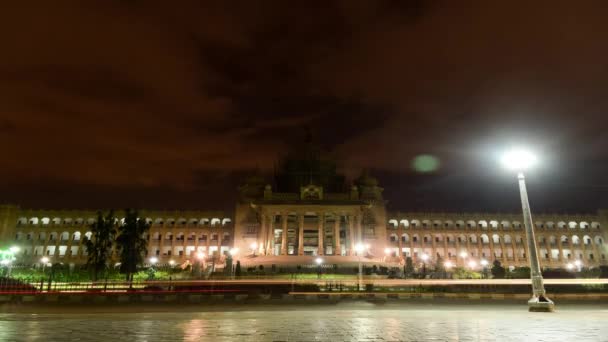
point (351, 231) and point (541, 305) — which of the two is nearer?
point (541, 305)

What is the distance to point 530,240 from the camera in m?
17.2

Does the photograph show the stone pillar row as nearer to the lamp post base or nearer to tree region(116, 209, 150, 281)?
tree region(116, 209, 150, 281)

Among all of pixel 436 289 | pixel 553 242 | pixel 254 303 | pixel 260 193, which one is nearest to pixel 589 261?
pixel 553 242

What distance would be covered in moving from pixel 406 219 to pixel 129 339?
299 ft

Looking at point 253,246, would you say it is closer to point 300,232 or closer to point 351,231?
point 300,232

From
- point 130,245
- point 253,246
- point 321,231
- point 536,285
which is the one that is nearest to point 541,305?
point 536,285

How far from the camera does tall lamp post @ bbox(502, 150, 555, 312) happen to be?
629 inches

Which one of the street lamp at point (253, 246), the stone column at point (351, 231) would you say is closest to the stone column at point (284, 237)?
the street lamp at point (253, 246)

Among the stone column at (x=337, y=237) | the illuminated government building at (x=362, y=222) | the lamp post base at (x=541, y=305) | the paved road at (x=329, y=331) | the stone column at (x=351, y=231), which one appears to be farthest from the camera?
the illuminated government building at (x=362, y=222)

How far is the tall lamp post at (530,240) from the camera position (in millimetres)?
15984

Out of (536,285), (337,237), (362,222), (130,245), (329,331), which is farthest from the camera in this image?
(362,222)

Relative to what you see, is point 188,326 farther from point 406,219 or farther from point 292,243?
point 406,219

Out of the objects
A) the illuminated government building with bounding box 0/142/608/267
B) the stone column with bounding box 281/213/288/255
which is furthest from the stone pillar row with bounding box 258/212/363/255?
the illuminated government building with bounding box 0/142/608/267

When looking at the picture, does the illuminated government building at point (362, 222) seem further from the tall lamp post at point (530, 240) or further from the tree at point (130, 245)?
the tall lamp post at point (530, 240)
